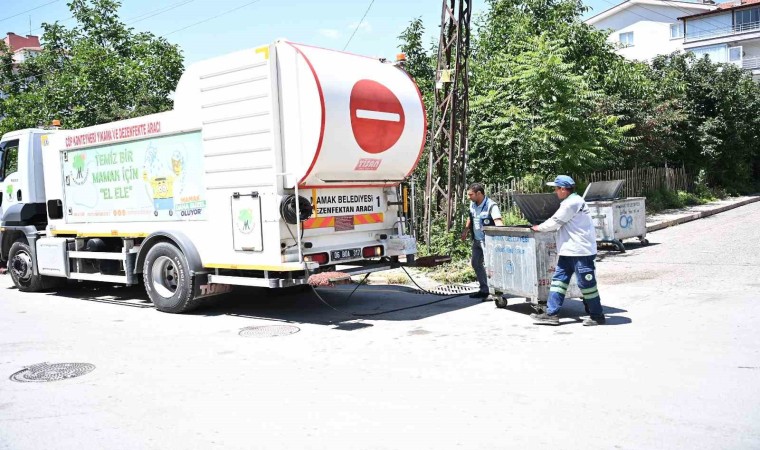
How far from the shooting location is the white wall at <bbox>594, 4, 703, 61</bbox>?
189 feet

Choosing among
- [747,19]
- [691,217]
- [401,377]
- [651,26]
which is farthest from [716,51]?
[401,377]

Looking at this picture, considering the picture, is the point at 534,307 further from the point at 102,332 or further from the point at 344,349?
the point at 102,332

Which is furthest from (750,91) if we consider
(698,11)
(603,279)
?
(603,279)

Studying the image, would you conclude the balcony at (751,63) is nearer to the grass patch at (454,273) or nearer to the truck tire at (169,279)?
the grass patch at (454,273)

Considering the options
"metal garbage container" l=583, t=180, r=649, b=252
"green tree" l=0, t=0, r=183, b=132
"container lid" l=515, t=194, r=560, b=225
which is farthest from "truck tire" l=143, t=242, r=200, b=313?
"green tree" l=0, t=0, r=183, b=132

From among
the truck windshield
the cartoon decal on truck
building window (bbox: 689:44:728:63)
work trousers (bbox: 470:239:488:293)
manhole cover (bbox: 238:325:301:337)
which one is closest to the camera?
manhole cover (bbox: 238:325:301:337)

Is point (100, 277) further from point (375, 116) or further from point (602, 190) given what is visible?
point (602, 190)

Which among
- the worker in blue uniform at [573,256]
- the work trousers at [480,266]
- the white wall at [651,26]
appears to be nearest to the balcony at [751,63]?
the white wall at [651,26]

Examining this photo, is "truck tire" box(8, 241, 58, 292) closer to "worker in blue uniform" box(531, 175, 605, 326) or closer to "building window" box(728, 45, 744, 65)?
"worker in blue uniform" box(531, 175, 605, 326)

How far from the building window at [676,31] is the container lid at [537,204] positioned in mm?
56537

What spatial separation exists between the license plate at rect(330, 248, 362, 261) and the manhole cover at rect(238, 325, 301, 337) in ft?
3.61

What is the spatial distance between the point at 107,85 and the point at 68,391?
19.8 metres

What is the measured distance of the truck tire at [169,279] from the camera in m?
9.28

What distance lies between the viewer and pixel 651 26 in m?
58.1
